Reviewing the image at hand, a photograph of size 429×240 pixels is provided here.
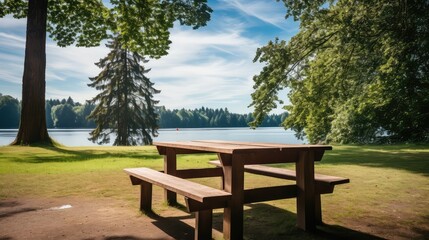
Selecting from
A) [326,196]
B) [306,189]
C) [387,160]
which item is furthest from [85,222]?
[387,160]

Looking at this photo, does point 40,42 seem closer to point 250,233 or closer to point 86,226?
point 86,226

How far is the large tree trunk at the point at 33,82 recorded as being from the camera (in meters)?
15.4

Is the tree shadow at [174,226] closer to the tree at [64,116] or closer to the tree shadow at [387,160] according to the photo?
the tree shadow at [387,160]

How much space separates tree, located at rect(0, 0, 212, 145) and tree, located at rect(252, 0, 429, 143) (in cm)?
451

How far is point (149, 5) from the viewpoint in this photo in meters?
16.3

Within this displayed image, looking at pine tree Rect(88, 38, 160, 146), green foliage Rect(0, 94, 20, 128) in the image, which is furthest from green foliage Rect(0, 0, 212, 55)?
green foliage Rect(0, 94, 20, 128)

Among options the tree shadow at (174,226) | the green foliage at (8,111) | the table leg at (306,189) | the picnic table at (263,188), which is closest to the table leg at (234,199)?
the picnic table at (263,188)

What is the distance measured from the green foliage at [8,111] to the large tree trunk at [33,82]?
12349cm

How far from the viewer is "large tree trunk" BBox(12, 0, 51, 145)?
50.5 feet

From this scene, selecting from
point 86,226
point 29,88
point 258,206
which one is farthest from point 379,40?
point 29,88

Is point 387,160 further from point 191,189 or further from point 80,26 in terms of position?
point 80,26

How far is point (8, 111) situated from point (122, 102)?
109 metres

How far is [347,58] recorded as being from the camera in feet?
41.5

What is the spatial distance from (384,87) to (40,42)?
53.6 feet
